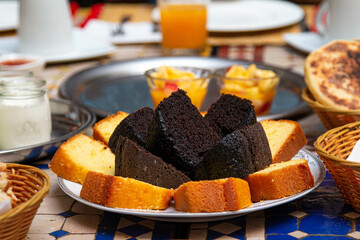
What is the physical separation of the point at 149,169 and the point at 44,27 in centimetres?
141

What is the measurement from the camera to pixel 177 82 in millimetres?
1568

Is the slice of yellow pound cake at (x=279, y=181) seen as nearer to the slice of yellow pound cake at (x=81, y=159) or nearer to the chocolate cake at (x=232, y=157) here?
the chocolate cake at (x=232, y=157)

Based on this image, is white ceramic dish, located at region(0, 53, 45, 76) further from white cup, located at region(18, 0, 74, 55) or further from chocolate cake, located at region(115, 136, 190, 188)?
chocolate cake, located at region(115, 136, 190, 188)

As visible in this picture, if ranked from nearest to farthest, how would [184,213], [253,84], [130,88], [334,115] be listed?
[184,213]
[334,115]
[253,84]
[130,88]

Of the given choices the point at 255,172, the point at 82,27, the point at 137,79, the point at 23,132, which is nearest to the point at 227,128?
the point at 255,172

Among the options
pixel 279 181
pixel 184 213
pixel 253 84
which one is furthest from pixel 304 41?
pixel 184 213

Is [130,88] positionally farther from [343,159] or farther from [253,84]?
[343,159]

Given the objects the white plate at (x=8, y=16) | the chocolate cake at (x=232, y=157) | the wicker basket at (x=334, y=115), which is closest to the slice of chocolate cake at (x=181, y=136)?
the chocolate cake at (x=232, y=157)

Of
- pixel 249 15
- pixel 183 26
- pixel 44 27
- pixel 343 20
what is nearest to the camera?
pixel 343 20

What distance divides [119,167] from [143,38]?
166 centimetres

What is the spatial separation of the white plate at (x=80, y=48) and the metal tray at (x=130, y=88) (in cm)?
25

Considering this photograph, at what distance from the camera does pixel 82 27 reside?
9.17 feet

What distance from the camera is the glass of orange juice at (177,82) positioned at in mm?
1569

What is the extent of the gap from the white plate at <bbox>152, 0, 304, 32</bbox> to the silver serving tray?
1192 mm
